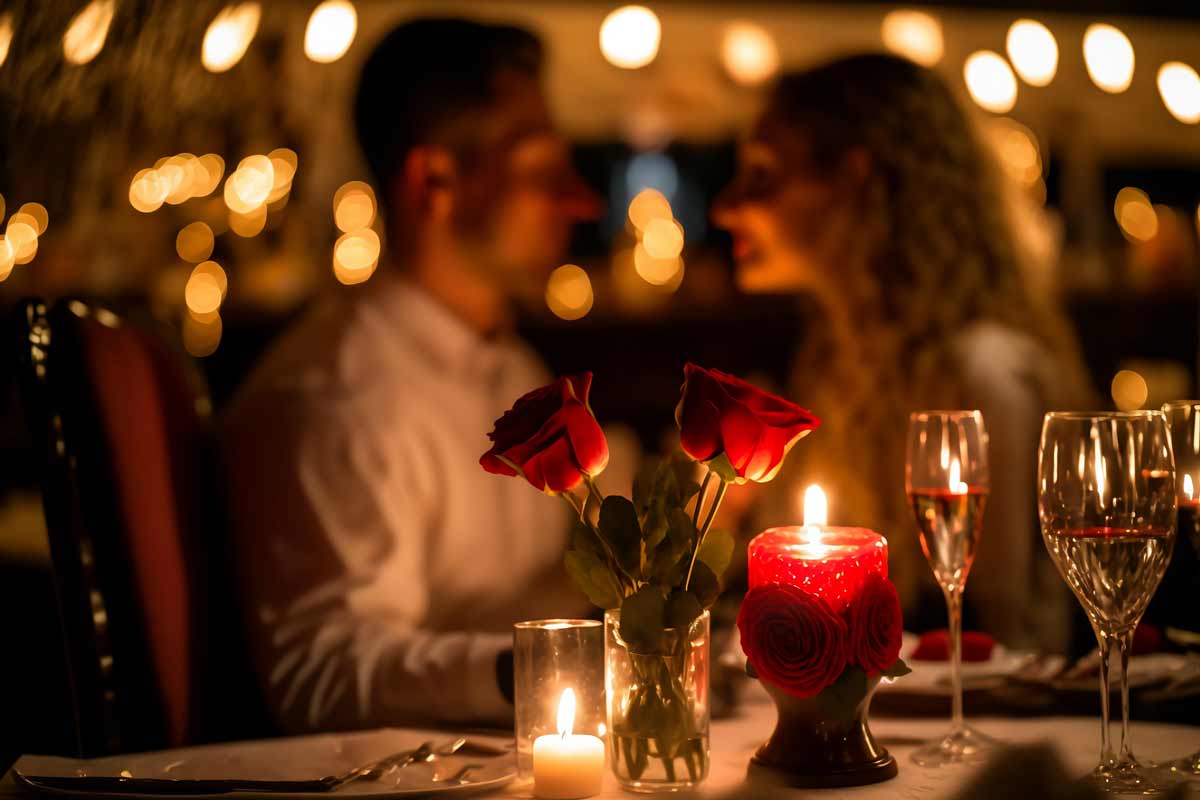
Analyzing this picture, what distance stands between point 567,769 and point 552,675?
89 mm

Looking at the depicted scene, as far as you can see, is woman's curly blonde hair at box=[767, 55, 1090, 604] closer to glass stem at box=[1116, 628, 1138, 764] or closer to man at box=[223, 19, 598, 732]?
man at box=[223, 19, 598, 732]

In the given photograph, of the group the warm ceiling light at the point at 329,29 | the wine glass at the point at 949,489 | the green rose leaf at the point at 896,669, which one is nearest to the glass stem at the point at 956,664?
the wine glass at the point at 949,489

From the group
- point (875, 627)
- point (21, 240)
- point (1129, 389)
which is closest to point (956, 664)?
point (875, 627)

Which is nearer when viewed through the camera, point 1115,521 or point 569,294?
point 1115,521

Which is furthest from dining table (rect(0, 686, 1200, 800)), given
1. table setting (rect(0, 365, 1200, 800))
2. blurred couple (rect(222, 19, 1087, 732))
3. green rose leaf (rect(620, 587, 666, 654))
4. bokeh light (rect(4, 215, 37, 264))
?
bokeh light (rect(4, 215, 37, 264))

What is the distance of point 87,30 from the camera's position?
1722 millimetres

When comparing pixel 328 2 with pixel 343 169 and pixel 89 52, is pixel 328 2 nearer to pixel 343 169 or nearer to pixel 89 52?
pixel 89 52

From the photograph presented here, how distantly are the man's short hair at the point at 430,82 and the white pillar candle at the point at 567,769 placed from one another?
4.42ft

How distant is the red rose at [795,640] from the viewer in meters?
0.89

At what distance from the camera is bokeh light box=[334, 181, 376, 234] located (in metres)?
4.44

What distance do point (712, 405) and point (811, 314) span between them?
2013mm

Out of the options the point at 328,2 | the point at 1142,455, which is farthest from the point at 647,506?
the point at 328,2

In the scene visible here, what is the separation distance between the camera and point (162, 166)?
3672 millimetres

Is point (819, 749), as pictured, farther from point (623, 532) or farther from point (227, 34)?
point (227, 34)
